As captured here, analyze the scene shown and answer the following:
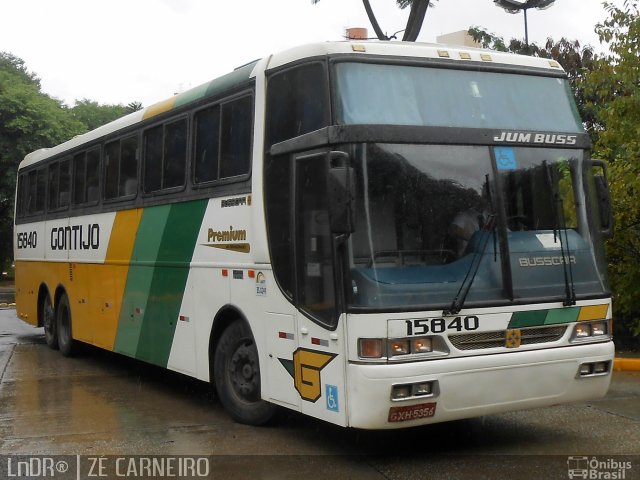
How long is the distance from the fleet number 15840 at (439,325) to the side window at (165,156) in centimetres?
375

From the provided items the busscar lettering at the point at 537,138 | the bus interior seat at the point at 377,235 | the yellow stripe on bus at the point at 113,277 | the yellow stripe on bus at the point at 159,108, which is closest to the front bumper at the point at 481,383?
the bus interior seat at the point at 377,235

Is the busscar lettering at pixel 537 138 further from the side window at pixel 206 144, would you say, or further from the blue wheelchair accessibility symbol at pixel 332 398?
the side window at pixel 206 144

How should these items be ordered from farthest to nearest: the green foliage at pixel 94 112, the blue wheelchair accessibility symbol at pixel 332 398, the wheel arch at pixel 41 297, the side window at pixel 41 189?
the green foliage at pixel 94 112 < the wheel arch at pixel 41 297 < the side window at pixel 41 189 < the blue wheelchair accessibility symbol at pixel 332 398

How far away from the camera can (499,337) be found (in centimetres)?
665

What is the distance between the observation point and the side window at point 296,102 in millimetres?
6789

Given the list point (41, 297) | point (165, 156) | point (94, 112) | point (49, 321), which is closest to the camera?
point (165, 156)

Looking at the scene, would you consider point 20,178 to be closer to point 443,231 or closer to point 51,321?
point 51,321

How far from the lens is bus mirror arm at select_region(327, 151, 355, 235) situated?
20.2 ft

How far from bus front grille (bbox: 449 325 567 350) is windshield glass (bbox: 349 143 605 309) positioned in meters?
0.25

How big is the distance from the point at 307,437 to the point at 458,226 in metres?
2.40

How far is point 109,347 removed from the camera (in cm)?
1145

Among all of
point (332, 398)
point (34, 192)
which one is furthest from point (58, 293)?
point (332, 398)

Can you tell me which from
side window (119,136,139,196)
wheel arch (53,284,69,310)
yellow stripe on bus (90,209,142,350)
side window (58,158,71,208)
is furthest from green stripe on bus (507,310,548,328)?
wheel arch (53,284,69,310)

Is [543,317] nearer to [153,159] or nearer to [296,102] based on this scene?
[296,102]
